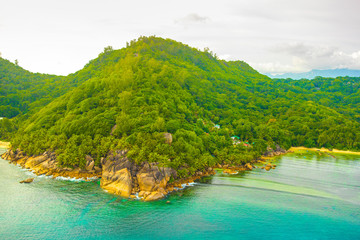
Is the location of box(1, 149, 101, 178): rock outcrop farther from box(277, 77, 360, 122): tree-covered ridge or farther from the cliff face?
box(277, 77, 360, 122): tree-covered ridge

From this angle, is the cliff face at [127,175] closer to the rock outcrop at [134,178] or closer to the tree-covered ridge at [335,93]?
the rock outcrop at [134,178]

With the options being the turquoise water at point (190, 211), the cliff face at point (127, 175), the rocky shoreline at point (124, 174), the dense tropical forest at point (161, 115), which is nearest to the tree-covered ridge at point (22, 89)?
the dense tropical forest at point (161, 115)

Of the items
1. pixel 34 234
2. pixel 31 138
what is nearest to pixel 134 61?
pixel 31 138

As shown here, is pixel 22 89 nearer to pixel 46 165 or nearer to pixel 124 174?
pixel 46 165

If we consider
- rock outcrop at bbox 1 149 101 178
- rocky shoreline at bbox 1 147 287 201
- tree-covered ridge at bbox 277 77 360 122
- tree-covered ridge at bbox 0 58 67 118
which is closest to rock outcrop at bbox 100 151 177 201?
rocky shoreline at bbox 1 147 287 201

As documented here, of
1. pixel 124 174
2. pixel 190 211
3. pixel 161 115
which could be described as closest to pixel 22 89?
pixel 161 115
